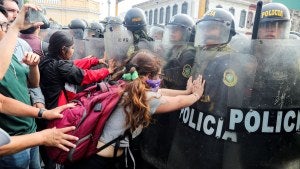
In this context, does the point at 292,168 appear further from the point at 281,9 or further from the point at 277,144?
the point at 281,9

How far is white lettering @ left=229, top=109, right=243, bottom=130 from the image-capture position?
2.25m

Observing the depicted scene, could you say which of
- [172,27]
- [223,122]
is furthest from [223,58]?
[172,27]

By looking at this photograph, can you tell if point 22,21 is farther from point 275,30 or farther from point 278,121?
point 275,30

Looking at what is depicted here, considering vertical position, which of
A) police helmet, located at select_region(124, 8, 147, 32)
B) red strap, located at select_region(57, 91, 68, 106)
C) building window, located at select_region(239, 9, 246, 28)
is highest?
building window, located at select_region(239, 9, 246, 28)

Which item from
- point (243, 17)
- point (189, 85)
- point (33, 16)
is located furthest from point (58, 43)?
point (243, 17)

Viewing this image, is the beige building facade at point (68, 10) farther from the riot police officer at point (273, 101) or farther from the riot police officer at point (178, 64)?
the riot police officer at point (273, 101)

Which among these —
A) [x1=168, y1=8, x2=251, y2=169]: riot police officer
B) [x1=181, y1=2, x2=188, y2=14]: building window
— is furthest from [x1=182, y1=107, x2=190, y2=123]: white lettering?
[x1=181, y1=2, x2=188, y2=14]: building window

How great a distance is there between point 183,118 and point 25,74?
143 centimetres

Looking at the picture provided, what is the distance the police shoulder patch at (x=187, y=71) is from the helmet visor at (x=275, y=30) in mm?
1229

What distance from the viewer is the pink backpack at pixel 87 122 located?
1996mm

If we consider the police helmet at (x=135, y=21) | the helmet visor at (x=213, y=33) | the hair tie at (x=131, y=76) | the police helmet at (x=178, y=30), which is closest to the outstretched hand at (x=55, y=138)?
the hair tie at (x=131, y=76)

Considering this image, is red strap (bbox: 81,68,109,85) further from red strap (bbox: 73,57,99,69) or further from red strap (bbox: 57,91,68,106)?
red strap (bbox: 73,57,99,69)

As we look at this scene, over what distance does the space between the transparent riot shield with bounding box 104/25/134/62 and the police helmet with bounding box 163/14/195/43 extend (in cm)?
57

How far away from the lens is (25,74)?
7.74ft
